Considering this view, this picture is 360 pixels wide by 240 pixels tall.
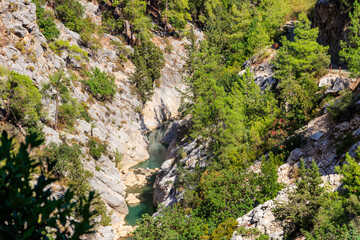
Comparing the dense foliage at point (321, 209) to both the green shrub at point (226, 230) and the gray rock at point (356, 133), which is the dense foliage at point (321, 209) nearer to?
the green shrub at point (226, 230)

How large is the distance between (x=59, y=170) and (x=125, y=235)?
10.7m

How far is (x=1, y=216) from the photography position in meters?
4.53

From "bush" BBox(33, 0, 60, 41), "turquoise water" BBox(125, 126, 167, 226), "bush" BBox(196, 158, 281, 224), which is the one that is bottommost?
"turquoise water" BBox(125, 126, 167, 226)

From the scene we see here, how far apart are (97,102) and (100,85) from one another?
136 inches

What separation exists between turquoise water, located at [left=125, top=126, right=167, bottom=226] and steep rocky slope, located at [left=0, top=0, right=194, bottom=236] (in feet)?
4.49

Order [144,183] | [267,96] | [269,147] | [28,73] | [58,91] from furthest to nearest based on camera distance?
[144,183] → [58,91] → [28,73] → [267,96] → [269,147]

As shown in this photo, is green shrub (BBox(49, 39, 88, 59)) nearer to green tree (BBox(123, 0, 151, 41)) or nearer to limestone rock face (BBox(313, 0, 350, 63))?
green tree (BBox(123, 0, 151, 41))

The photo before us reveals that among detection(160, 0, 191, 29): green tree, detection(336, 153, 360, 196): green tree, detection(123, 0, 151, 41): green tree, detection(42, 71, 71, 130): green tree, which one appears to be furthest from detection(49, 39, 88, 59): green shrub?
detection(336, 153, 360, 196): green tree

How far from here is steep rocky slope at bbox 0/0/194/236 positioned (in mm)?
35250

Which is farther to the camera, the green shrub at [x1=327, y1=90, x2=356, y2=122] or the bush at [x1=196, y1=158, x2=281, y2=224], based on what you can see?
the green shrub at [x1=327, y1=90, x2=356, y2=122]

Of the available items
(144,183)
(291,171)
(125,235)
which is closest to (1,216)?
(291,171)

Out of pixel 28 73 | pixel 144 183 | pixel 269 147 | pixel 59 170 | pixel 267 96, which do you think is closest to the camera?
pixel 269 147

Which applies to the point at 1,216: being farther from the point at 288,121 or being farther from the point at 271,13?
the point at 271,13

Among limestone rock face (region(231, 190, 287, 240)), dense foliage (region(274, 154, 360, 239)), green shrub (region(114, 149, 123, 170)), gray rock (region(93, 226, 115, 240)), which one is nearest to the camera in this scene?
dense foliage (region(274, 154, 360, 239))
